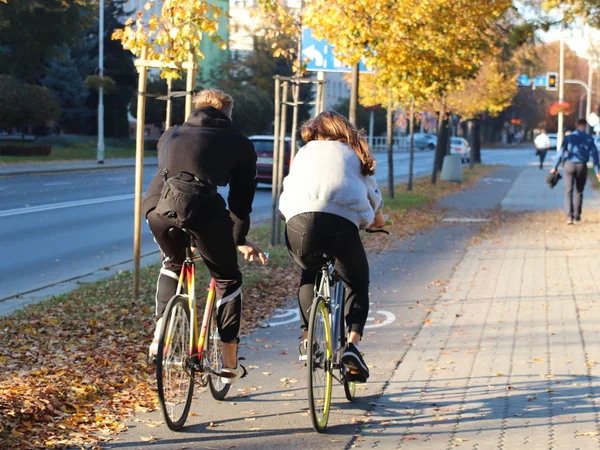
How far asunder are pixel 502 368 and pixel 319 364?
77.1 inches

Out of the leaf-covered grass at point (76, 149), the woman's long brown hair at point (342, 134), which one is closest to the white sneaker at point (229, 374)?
the woman's long brown hair at point (342, 134)

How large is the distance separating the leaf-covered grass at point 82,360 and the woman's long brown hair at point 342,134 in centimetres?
179

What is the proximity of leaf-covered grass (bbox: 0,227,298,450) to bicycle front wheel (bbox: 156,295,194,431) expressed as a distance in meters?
0.34

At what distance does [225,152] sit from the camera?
5145 mm

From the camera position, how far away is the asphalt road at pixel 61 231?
11461mm

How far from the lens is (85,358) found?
6.73 meters

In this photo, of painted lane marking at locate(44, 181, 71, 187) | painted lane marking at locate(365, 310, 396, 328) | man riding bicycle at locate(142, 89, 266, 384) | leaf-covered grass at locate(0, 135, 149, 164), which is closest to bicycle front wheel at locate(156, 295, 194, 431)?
man riding bicycle at locate(142, 89, 266, 384)

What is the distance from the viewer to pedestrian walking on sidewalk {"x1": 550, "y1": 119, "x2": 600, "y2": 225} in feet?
58.2

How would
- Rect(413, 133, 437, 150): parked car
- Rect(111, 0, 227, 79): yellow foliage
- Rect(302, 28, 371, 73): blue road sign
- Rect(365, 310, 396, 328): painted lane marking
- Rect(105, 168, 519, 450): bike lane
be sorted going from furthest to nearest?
Rect(413, 133, 437, 150): parked car
Rect(302, 28, 371, 73): blue road sign
Rect(365, 310, 396, 328): painted lane marking
Rect(111, 0, 227, 79): yellow foliage
Rect(105, 168, 519, 450): bike lane

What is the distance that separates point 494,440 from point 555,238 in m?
11.3

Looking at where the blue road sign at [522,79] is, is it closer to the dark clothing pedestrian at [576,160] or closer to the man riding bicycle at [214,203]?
the dark clothing pedestrian at [576,160]

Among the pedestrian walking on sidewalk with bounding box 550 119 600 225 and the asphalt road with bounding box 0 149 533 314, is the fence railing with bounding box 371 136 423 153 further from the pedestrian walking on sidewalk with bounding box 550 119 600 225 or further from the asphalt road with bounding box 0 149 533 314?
the pedestrian walking on sidewalk with bounding box 550 119 600 225

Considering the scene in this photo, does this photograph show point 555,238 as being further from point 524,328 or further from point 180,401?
point 180,401

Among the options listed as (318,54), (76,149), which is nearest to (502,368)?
(318,54)
